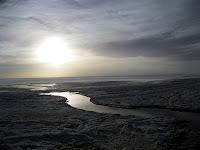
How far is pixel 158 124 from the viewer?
11102 mm

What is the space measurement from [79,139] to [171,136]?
5.76 m

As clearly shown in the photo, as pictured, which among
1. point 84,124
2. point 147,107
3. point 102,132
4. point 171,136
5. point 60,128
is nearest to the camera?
point 171,136

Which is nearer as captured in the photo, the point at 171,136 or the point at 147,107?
the point at 171,136

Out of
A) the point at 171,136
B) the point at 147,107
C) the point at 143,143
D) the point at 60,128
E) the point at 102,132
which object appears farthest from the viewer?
the point at 147,107

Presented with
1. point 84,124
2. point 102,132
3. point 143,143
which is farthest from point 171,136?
point 84,124

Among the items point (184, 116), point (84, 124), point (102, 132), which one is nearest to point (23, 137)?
point (84, 124)

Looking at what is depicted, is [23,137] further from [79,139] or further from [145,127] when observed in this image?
[145,127]

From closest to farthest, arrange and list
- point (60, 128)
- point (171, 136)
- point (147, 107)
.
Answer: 1. point (171, 136)
2. point (60, 128)
3. point (147, 107)

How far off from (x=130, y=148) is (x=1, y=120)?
11925 millimetres

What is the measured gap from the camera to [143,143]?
8250 millimetres

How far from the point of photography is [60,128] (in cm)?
1099

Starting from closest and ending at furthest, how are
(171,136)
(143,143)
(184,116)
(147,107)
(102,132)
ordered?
(143,143)
(171,136)
(102,132)
(184,116)
(147,107)

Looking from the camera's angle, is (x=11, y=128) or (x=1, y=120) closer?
(x=11, y=128)

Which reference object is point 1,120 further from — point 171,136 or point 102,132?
point 171,136
